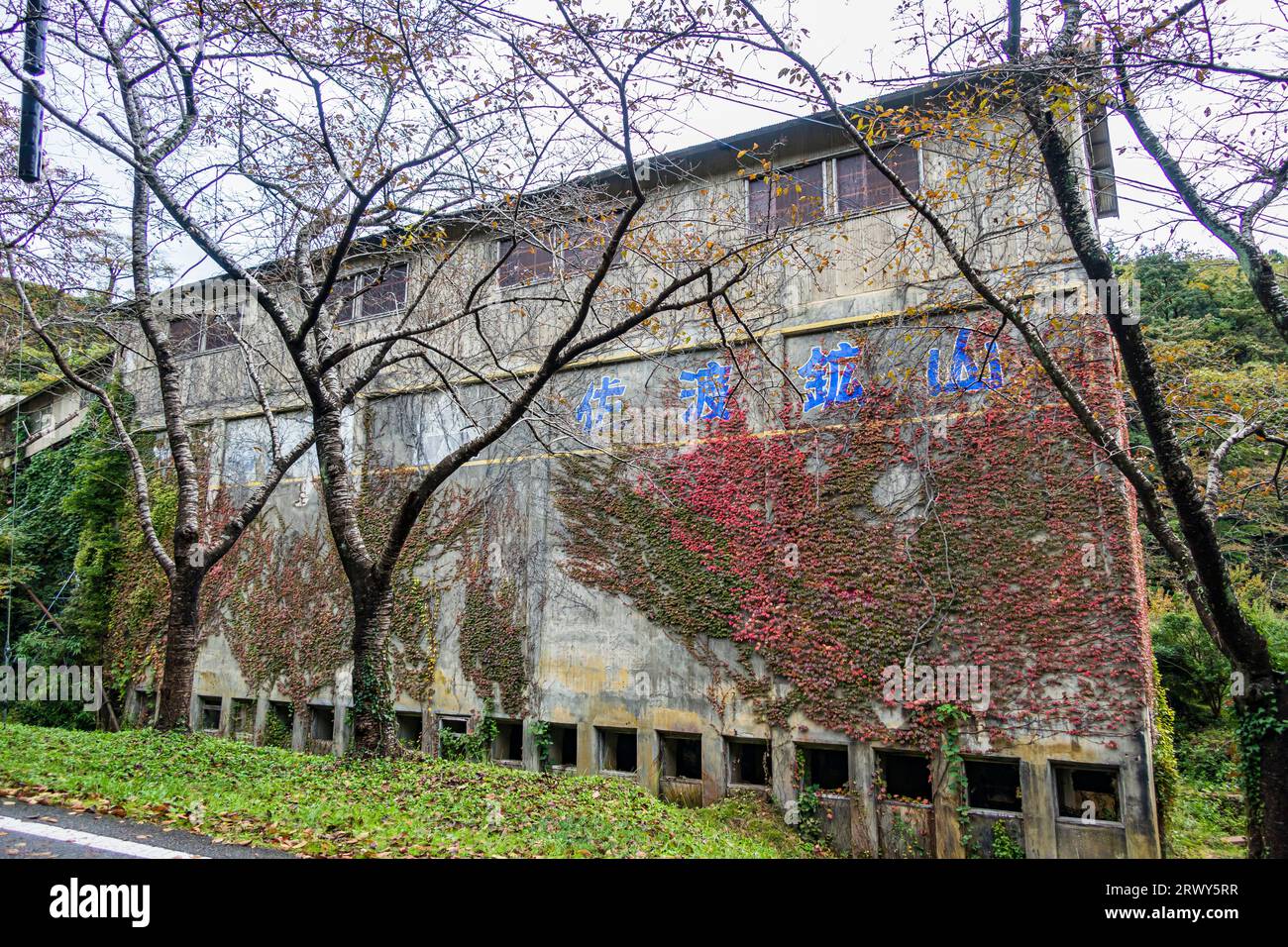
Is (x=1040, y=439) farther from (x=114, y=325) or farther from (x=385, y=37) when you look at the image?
(x=114, y=325)

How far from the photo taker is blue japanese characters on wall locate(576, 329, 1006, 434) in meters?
9.52

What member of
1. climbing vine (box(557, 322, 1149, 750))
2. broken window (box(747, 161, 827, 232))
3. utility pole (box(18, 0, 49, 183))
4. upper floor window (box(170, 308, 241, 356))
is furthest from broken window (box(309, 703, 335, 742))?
broken window (box(747, 161, 827, 232))

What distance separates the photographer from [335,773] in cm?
752

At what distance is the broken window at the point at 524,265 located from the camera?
12.6 meters

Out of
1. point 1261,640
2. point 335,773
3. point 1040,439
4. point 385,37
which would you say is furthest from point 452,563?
point 1261,640

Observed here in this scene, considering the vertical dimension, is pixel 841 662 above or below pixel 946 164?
below

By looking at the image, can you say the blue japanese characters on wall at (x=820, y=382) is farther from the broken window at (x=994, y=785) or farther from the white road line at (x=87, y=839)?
the white road line at (x=87, y=839)

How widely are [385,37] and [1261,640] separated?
929 cm

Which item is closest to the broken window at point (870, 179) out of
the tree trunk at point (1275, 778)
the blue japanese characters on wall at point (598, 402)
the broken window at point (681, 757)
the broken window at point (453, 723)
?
the blue japanese characters on wall at point (598, 402)

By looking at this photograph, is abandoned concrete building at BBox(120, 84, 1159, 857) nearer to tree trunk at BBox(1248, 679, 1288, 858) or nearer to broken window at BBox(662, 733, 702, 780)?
broken window at BBox(662, 733, 702, 780)

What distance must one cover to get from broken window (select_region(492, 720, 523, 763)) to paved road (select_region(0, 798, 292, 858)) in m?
6.47

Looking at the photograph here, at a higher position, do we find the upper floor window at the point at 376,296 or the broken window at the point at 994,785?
the upper floor window at the point at 376,296

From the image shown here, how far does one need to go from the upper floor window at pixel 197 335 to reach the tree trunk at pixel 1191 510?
15179 millimetres

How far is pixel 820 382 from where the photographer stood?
1039cm
